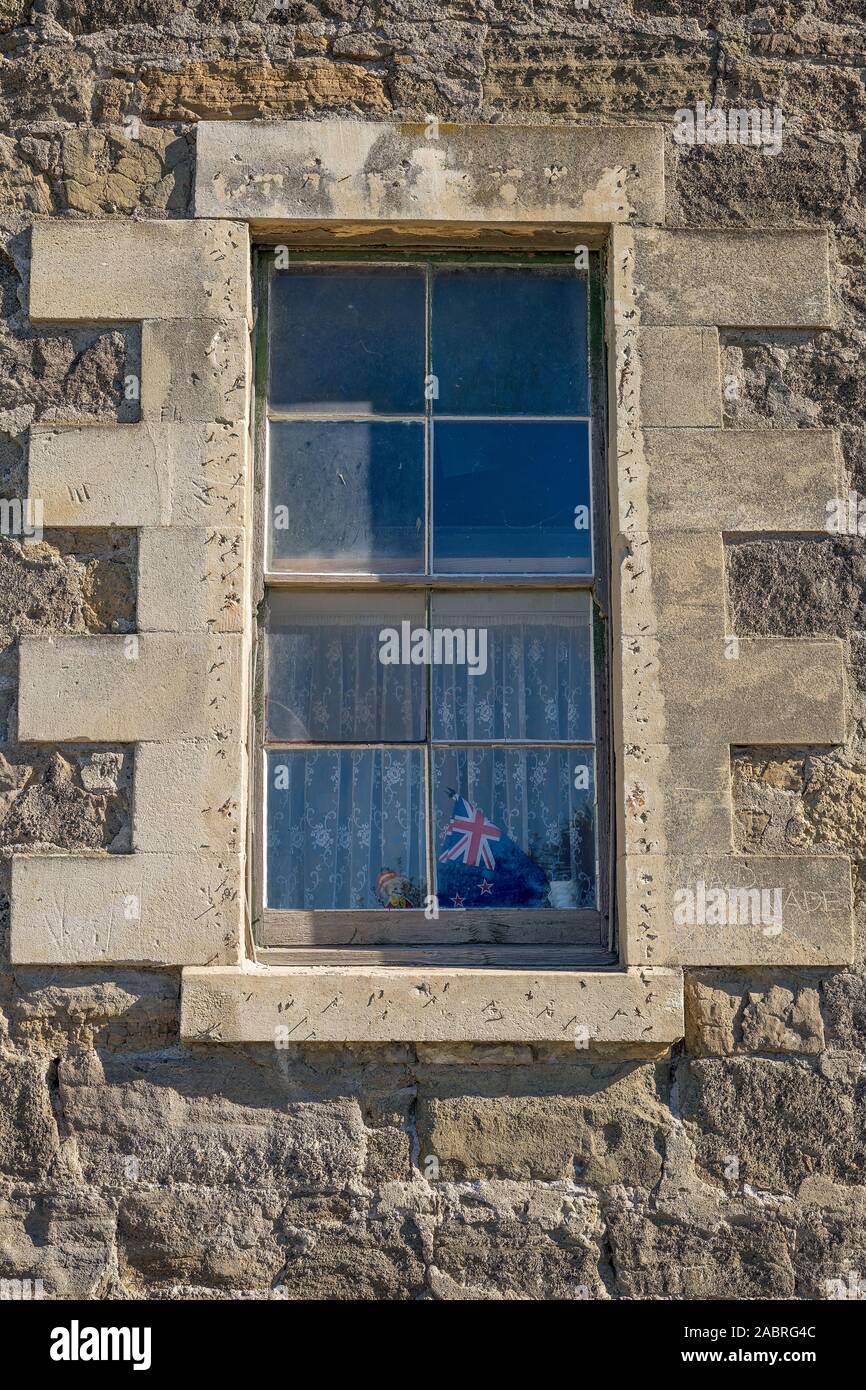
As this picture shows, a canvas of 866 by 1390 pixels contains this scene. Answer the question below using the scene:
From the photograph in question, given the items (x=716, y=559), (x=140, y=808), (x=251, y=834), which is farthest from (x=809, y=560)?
(x=140, y=808)

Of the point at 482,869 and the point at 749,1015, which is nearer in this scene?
the point at 749,1015

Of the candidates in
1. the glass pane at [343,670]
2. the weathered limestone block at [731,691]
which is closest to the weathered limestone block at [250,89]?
the glass pane at [343,670]

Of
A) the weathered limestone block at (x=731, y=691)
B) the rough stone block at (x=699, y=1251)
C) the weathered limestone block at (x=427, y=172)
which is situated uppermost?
the weathered limestone block at (x=427, y=172)

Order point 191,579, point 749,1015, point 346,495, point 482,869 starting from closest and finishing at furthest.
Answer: point 749,1015
point 191,579
point 482,869
point 346,495

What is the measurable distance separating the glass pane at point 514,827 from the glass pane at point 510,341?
1021 millimetres

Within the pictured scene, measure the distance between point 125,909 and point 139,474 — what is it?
3.84 ft

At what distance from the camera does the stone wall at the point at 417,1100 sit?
342 centimetres

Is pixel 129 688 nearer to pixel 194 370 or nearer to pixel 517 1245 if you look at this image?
pixel 194 370

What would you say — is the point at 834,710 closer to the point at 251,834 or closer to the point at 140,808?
the point at 251,834

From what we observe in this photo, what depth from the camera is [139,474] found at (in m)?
3.67

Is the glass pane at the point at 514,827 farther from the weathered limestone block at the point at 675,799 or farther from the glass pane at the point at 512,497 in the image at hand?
the glass pane at the point at 512,497

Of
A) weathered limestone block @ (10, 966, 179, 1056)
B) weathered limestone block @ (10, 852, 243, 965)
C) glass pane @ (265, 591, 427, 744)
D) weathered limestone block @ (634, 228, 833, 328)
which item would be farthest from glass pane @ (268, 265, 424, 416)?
weathered limestone block @ (10, 966, 179, 1056)

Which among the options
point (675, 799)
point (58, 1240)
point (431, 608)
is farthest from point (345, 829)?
point (58, 1240)

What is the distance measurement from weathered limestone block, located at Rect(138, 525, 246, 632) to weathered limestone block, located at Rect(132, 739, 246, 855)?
328mm
